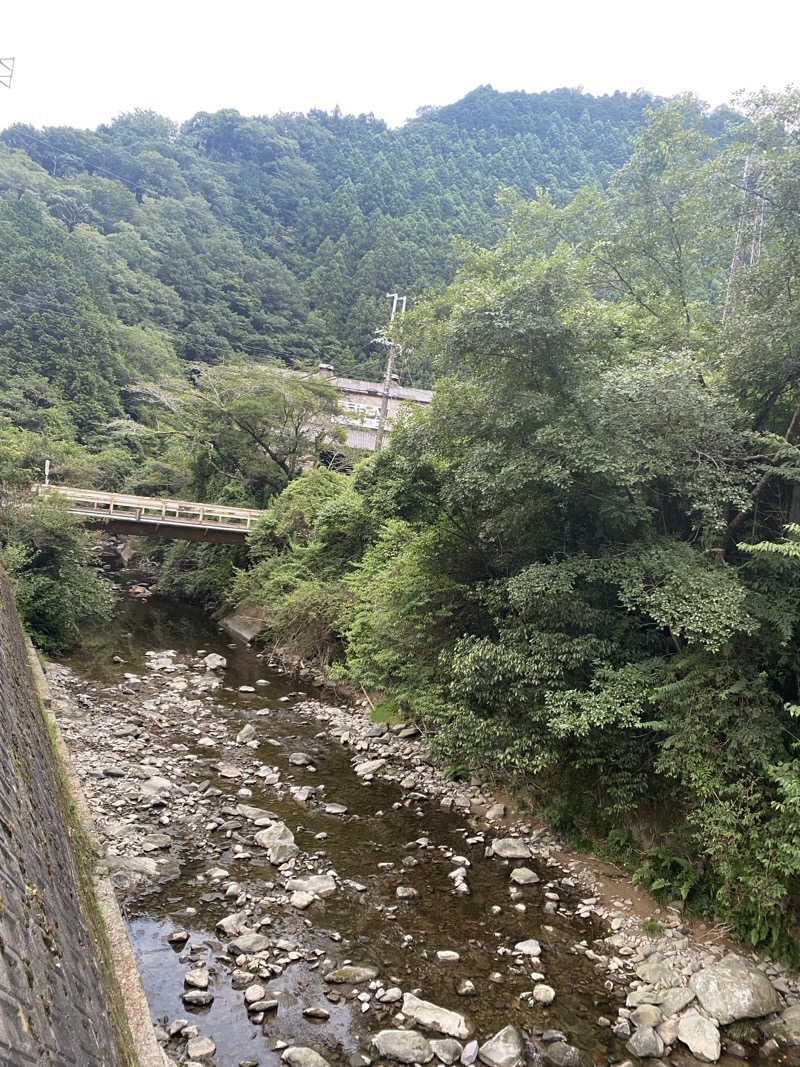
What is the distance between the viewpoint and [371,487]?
17688mm

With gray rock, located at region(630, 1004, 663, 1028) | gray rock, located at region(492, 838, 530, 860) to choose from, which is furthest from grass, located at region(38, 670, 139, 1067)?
gray rock, located at region(492, 838, 530, 860)

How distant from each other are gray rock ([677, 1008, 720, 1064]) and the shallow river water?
622 mm

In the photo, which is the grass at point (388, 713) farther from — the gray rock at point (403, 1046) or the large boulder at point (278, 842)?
the gray rock at point (403, 1046)

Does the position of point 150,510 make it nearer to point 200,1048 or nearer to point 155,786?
point 155,786

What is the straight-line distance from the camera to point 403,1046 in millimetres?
5680

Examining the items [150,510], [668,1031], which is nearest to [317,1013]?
[668,1031]

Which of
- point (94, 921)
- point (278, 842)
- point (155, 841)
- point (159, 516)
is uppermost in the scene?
point (94, 921)

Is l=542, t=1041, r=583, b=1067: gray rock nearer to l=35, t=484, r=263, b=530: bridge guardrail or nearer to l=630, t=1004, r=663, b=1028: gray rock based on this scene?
l=630, t=1004, r=663, b=1028: gray rock

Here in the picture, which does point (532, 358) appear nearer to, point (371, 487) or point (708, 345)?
point (708, 345)

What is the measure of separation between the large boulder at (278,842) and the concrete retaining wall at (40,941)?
3451mm

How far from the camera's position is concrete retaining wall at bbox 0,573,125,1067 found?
2.38 meters

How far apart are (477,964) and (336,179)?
8626 centimetres

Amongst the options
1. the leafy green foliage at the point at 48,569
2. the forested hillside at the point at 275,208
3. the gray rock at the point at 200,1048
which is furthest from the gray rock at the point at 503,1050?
the forested hillside at the point at 275,208

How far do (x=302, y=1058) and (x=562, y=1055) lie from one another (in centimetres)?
231
